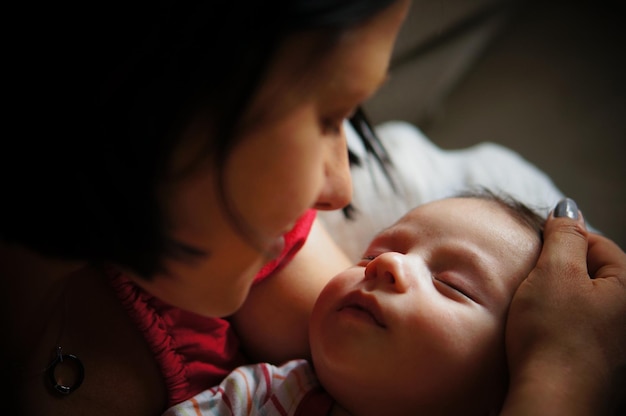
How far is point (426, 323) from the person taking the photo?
2.36ft

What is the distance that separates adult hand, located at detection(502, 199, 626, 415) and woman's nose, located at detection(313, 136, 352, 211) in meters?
0.28

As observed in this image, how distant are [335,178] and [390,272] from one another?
0.22m

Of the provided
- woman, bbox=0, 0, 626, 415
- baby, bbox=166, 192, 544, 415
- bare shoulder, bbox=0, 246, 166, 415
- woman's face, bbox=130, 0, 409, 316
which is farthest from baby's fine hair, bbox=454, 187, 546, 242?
bare shoulder, bbox=0, 246, 166, 415

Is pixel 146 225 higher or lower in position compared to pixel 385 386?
higher

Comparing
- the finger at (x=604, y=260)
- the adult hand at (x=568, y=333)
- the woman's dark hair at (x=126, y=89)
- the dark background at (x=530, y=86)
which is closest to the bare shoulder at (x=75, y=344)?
the woman's dark hair at (x=126, y=89)

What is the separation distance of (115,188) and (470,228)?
0.52 m

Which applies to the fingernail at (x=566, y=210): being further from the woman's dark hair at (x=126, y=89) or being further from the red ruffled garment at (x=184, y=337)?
the woman's dark hair at (x=126, y=89)

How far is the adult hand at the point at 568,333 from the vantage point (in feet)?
2.03

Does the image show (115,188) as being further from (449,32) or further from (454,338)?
(449,32)

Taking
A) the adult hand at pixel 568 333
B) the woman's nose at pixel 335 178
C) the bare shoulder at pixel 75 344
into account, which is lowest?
the bare shoulder at pixel 75 344

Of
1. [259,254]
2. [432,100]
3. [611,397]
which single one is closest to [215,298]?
[259,254]

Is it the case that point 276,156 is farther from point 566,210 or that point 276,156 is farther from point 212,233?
point 566,210

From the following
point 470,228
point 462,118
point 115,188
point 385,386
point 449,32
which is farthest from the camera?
point 462,118

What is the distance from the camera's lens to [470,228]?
818 millimetres
